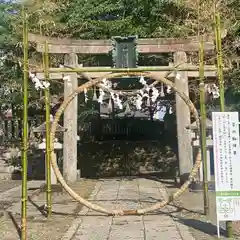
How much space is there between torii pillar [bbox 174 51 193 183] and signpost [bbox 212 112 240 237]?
593cm

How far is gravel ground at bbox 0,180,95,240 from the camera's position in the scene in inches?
265

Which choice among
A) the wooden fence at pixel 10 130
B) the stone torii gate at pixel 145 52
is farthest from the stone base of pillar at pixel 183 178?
the wooden fence at pixel 10 130

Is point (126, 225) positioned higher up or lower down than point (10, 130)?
lower down

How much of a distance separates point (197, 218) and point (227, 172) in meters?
1.74

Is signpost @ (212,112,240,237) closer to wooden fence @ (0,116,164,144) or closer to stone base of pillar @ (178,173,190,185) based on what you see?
stone base of pillar @ (178,173,190,185)

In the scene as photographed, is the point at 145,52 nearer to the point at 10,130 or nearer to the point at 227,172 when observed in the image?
the point at 227,172

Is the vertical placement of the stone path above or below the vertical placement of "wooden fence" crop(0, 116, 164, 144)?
below

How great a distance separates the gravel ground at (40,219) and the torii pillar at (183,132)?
305 centimetres

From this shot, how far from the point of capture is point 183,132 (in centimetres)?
1250

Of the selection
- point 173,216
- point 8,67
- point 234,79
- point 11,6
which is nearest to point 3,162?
point 8,67

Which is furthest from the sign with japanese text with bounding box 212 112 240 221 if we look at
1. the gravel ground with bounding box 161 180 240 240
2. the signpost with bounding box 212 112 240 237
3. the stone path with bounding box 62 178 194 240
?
the stone path with bounding box 62 178 194 240

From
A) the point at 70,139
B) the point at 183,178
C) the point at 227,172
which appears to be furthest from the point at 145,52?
the point at 227,172

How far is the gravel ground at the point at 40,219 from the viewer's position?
673cm

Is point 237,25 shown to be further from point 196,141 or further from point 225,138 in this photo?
point 225,138
